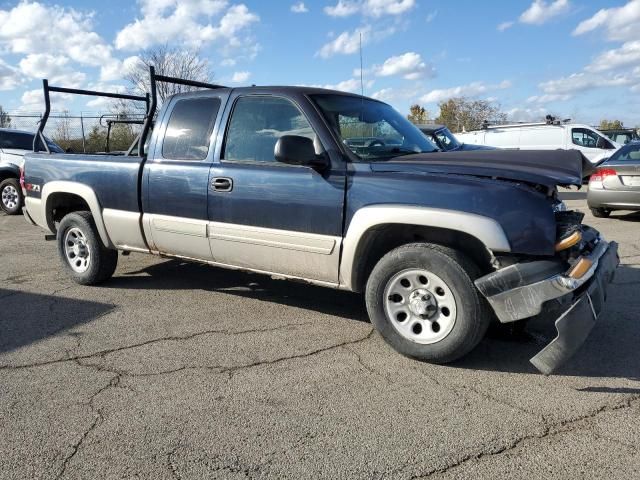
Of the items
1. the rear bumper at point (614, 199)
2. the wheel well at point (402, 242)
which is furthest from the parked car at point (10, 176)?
the rear bumper at point (614, 199)

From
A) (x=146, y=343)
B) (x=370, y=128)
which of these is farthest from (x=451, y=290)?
(x=146, y=343)

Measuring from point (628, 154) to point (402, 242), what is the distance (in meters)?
8.20

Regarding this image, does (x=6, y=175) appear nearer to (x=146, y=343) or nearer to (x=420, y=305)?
(x=146, y=343)

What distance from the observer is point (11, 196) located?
11.8m

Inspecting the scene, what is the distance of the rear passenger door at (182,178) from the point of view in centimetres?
468

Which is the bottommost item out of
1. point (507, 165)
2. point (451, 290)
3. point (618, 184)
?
point (451, 290)

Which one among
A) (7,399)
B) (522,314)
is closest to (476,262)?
(522,314)

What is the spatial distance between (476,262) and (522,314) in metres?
0.57

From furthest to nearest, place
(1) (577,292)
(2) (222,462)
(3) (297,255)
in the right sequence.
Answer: (3) (297,255), (1) (577,292), (2) (222,462)

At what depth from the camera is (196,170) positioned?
15.3 ft

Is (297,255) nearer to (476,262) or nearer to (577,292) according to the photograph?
(476,262)

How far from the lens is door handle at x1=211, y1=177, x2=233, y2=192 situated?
14.6 feet

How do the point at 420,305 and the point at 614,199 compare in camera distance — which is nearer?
the point at 420,305

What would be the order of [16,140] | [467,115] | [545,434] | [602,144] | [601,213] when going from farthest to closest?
[467,115] < [602,144] < [16,140] < [601,213] < [545,434]
